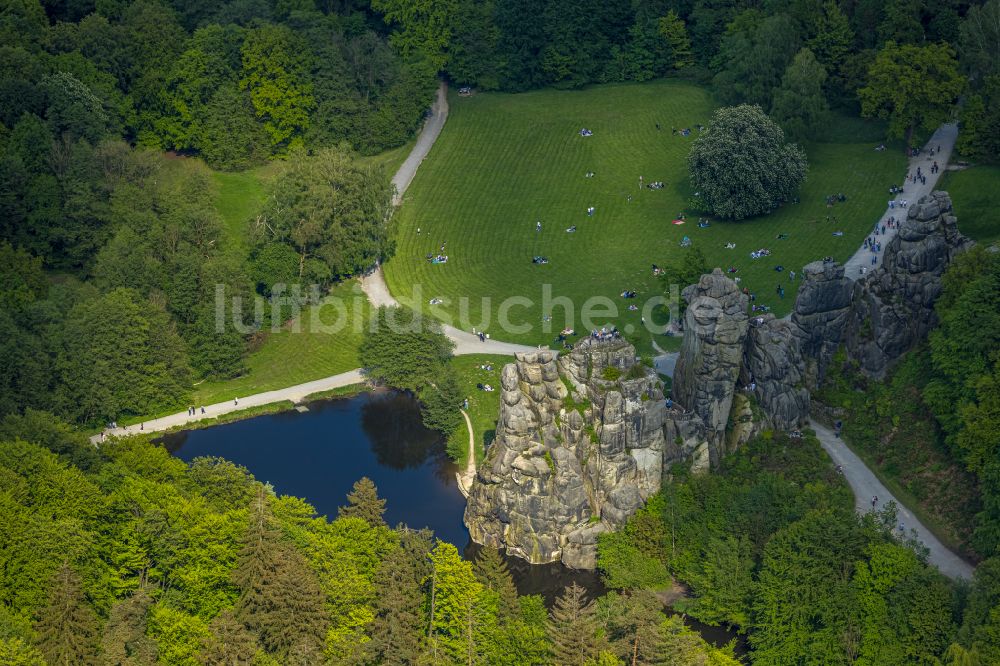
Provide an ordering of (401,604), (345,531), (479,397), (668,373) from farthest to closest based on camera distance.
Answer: (479,397)
(668,373)
(345,531)
(401,604)

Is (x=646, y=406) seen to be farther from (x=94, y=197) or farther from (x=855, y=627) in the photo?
(x=94, y=197)

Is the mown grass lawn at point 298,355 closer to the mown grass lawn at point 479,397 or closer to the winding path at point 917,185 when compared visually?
the mown grass lawn at point 479,397

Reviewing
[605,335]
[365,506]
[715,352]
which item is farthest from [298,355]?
[715,352]

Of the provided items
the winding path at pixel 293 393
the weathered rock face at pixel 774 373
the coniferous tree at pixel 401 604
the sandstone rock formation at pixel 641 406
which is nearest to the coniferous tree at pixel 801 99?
the sandstone rock formation at pixel 641 406

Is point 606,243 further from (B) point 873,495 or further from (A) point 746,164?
(B) point 873,495

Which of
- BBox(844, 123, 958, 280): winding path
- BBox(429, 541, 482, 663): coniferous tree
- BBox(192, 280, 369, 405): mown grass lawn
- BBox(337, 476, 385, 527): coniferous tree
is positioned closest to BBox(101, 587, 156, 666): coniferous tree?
BBox(337, 476, 385, 527): coniferous tree
